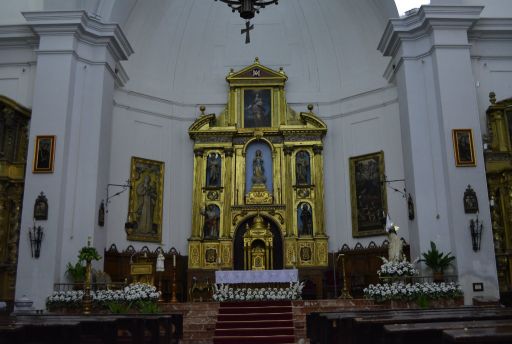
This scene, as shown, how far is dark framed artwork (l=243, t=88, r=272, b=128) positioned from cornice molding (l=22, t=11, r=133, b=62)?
5461 mm

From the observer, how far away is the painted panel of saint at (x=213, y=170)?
17.9 m

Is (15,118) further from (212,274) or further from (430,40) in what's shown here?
(430,40)

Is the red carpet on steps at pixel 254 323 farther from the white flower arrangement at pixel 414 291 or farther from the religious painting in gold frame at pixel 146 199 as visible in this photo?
the religious painting in gold frame at pixel 146 199

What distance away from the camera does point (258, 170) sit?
1808 cm

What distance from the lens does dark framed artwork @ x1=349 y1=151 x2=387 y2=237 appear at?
55.2 feet

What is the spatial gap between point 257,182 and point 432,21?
7.49 m

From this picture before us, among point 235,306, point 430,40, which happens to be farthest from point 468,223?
point 235,306

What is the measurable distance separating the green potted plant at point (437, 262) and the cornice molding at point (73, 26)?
10.6m

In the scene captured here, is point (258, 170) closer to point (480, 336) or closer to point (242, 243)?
point (242, 243)

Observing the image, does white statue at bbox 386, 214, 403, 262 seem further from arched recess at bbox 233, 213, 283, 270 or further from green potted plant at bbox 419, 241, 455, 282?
arched recess at bbox 233, 213, 283, 270

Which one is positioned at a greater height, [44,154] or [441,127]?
[441,127]

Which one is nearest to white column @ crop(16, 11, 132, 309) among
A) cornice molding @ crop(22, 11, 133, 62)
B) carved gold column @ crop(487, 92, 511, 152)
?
cornice molding @ crop(22, 11, 133, 62)

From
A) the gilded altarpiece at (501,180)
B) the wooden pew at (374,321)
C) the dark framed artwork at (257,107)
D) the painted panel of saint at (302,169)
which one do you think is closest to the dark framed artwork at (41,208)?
the dark framed artwork at (257,107)

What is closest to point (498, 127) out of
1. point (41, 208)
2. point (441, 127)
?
point (441, 127)
